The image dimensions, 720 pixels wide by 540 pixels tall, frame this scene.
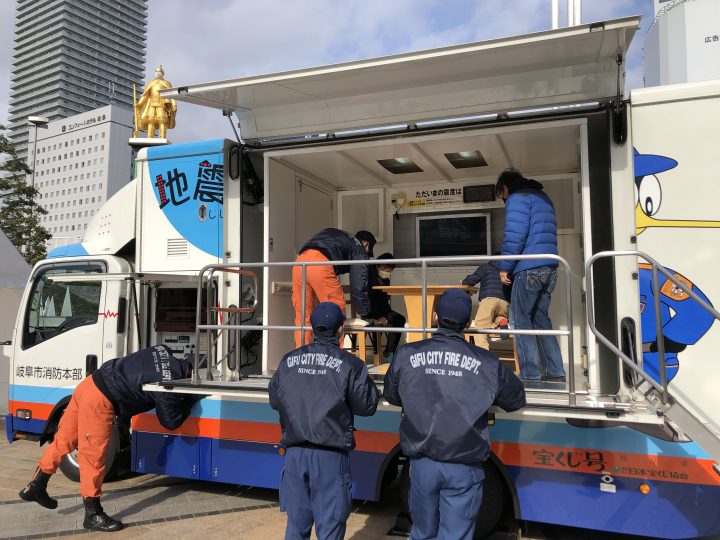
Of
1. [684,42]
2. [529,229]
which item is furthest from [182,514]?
[684,42]

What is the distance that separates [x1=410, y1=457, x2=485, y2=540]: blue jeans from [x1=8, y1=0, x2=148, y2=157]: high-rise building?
93992 millimetres

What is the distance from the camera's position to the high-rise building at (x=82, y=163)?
2992 inches

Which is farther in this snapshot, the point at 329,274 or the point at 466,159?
the point at 466,159

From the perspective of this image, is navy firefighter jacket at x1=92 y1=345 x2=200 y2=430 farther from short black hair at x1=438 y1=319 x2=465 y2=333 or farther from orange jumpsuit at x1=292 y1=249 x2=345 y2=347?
short black hair at x1=438 y1=319 x2=465 y2=333

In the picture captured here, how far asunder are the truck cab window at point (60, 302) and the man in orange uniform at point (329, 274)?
2209 millimetres

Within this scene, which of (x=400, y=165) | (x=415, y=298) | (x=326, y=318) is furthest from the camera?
(x=400, y=165)

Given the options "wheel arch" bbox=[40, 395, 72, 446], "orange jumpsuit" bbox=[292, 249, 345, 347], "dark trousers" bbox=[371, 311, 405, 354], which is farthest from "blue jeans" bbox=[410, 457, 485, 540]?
"wheel arch" bbox=[40, 395, 72, 446]

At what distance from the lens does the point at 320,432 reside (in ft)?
9.75

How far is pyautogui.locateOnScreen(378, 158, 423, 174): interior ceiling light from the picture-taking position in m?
5.46

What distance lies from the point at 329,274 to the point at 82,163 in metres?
87.1

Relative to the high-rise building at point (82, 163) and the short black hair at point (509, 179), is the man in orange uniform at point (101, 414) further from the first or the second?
the high-rise building at point (82, 163)

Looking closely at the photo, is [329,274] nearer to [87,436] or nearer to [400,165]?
[400,165]

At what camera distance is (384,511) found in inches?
183

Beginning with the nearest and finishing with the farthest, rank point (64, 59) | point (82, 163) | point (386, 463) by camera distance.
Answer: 1. point (386, 463)
2. point (82, 163)
3. point (64, 59)
